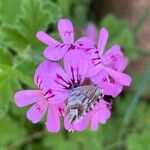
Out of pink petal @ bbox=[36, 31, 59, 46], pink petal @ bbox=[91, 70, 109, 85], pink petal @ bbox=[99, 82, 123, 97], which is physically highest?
pink petal @ bbox=[36, 31, 59, 46]

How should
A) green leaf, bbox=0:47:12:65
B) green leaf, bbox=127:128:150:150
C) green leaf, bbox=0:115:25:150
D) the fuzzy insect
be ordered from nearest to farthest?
the fuzzy insect, green leaf, bbox=0:47:12:65, green leaf, bbox=127:128:150:150, green leaf, bbox=0:115:25:150

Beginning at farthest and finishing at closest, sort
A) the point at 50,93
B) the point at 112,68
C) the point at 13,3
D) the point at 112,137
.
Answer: the point at 112,137 < the point at 13,3 < the point at 112,68 < the point at 50,93

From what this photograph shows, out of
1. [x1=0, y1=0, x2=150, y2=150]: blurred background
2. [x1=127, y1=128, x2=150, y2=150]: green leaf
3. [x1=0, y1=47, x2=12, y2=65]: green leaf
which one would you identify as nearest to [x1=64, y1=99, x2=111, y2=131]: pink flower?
[x1=0, y1=0, x2=150, y2=150]: blurred background

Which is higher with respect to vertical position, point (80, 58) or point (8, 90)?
point (80, 58)

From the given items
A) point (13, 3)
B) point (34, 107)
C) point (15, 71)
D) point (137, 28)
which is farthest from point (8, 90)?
point (137, 28)

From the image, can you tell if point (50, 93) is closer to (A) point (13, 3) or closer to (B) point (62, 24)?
(B) point (62, 24)

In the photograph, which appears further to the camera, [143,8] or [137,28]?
[143,8]

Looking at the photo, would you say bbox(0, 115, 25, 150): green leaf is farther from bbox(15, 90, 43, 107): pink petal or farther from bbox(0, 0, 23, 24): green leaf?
bbox(15, 90, 43, 107): pink petal
